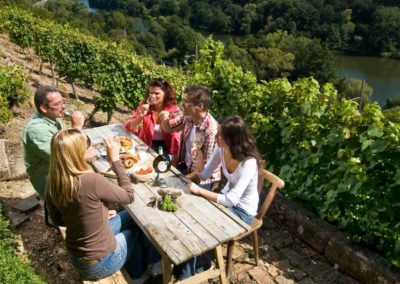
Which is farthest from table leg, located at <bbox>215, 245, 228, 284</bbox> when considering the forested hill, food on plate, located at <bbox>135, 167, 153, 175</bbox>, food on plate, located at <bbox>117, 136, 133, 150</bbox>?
the forested hill

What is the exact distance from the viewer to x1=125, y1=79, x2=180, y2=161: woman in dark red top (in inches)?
194

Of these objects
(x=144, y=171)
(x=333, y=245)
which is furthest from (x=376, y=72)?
(x=144, y=171)

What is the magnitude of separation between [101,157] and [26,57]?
14390 millimetres

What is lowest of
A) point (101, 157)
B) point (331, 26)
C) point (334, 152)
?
point (331, 26)

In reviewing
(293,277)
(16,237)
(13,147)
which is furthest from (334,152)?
(13,147)

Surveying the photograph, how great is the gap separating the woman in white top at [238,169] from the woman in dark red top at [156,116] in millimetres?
1424

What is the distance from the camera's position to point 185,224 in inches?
121

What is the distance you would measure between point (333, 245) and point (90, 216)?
8.32 ft

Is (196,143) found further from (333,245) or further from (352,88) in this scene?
(352,88)

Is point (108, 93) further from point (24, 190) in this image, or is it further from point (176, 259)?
point (176, 259)

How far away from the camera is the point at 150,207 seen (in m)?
3.28

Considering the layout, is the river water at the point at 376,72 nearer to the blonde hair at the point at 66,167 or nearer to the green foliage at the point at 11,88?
the green foliage at the point at 11,88

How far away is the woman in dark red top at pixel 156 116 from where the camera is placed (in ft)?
16.1

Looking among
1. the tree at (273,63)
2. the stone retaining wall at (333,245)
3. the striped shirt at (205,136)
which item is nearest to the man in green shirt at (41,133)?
the striped shirt at (205,136)
